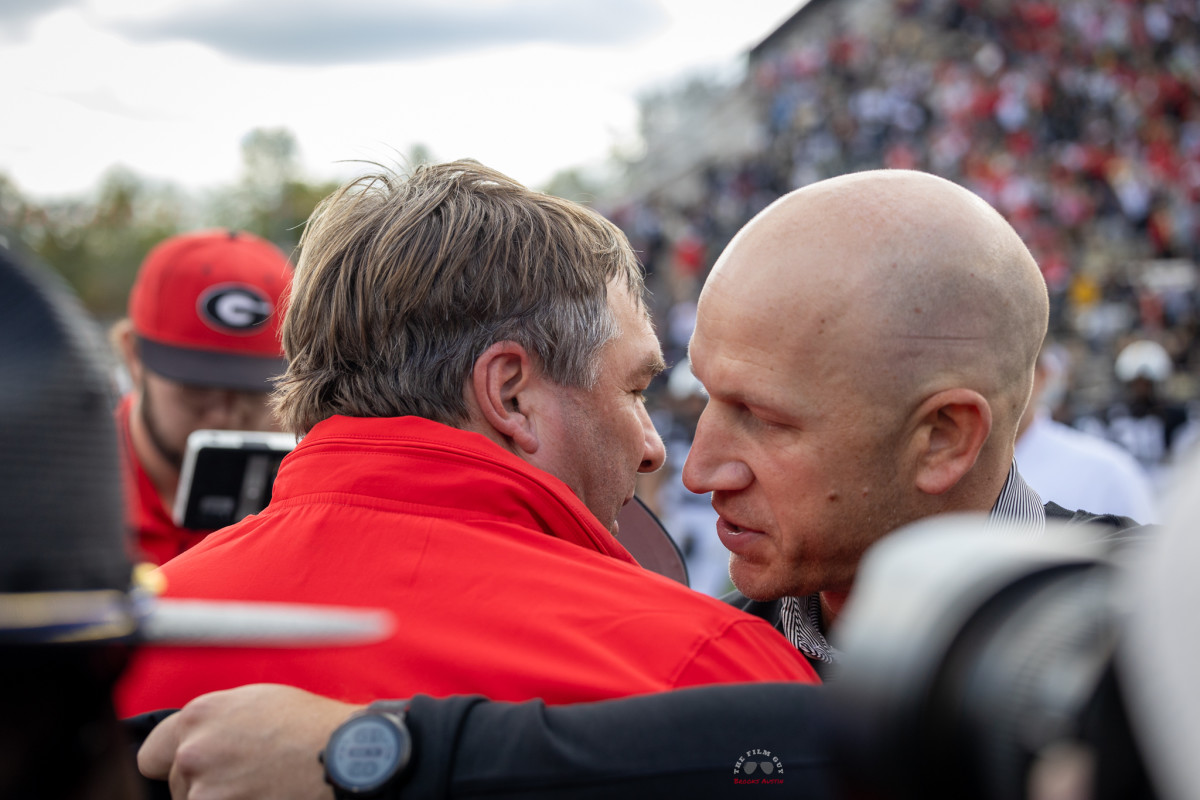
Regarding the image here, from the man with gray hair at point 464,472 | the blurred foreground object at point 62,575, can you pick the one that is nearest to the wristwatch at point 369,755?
the man with gray hair at point 464,472

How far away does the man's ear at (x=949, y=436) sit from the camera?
176 centimetres

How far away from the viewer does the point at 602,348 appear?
6.63 ft

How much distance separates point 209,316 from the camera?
4.09 m

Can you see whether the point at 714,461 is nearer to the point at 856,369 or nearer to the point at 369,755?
the point at 856,369

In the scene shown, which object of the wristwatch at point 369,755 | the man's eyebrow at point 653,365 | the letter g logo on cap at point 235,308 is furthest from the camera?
the letter g logo on cap at point 235,308

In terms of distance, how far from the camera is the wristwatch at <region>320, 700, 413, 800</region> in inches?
47.7

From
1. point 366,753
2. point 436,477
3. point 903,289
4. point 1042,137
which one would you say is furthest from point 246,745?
point 1042,137

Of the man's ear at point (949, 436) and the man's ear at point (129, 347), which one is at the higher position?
the man's ear at point (949, 436)

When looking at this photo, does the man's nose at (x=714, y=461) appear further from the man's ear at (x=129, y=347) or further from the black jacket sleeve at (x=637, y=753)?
the man's ear at (x=129, y=347)

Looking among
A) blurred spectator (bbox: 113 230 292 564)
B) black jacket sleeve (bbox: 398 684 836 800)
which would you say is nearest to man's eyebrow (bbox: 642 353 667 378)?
black jacket sleeve (bbox: 398 684 836 800)

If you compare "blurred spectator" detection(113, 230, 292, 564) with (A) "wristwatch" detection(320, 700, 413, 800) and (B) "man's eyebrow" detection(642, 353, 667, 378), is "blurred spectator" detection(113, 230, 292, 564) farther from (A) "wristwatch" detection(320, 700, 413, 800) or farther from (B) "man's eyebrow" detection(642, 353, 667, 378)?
(A) "wristwatch" detection(320, 700, 413, 800)

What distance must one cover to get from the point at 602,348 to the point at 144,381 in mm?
2769

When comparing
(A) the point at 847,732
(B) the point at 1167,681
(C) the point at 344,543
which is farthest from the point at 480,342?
(B) the point at 1167,681

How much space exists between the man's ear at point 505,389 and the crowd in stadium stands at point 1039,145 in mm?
13667
